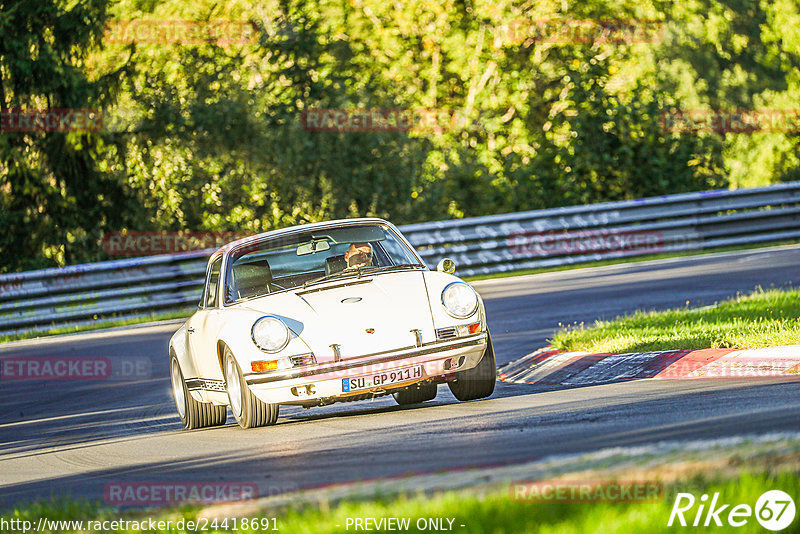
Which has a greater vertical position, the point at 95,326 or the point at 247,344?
the point at 247,344

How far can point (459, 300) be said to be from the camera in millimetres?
8500

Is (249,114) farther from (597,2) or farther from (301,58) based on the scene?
(597,2)

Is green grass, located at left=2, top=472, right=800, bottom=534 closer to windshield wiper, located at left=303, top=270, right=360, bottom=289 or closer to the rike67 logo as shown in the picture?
the rike67 logo

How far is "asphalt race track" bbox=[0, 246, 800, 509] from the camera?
6.16m

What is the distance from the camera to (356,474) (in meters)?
5.95

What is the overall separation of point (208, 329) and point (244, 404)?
0.86 metres

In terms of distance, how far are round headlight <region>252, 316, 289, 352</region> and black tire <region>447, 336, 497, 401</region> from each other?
4.36 ft

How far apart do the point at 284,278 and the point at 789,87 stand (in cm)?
4027

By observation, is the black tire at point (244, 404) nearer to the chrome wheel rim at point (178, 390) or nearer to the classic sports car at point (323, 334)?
the classic sports car at point (323, 334)

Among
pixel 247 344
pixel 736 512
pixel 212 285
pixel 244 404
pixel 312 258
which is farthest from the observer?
pixel 212 285

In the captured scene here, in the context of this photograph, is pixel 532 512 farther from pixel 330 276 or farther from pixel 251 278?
pixel 251 278

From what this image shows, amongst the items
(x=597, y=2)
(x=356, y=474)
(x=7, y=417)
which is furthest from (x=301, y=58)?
(x=356, y=474)

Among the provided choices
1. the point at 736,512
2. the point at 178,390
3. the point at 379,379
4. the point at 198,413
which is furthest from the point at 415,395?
the point at 736,512

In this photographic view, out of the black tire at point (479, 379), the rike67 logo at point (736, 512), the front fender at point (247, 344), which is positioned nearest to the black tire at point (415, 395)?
the black tire at point (479, 379)
